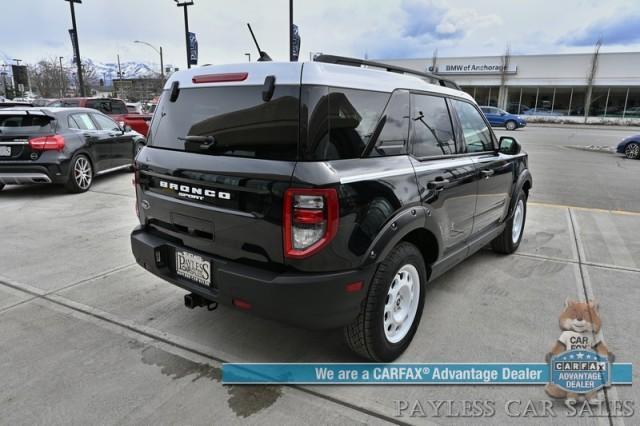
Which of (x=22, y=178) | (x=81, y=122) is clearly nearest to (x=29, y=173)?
(x=22, y=178)

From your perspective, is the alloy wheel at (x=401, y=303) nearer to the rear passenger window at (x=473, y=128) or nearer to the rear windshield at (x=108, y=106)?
the rear passenger window at (x=473, y=128)

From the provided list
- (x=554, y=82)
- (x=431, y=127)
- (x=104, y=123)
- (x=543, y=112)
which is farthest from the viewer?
(x=543, y=112)

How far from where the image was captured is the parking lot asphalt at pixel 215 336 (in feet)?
8.05

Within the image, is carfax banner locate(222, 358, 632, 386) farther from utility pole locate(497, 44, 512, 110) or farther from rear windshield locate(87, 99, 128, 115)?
utility pole locate(497, 44, 512, 110)

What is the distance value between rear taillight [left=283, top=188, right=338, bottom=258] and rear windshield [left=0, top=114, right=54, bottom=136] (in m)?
7.03

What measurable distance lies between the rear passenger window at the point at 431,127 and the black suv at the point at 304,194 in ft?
0.05

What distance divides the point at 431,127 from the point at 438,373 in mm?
1737

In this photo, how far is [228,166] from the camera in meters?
2.54

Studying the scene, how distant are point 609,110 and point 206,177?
148ft

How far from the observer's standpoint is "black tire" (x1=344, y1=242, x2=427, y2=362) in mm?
2607

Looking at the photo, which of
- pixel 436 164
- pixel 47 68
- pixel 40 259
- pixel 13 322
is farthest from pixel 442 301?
pixel 47 68

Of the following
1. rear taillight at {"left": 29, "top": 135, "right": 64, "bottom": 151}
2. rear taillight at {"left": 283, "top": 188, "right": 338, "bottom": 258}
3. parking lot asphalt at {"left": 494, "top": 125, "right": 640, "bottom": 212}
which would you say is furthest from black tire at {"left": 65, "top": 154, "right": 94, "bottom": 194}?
parking lot asphalt at {"left": 494, "top": 125, "right": 640, "bottom": 212}

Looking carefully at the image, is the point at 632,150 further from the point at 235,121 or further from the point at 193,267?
the point at 193,267

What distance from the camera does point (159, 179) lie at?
297 centimetres
